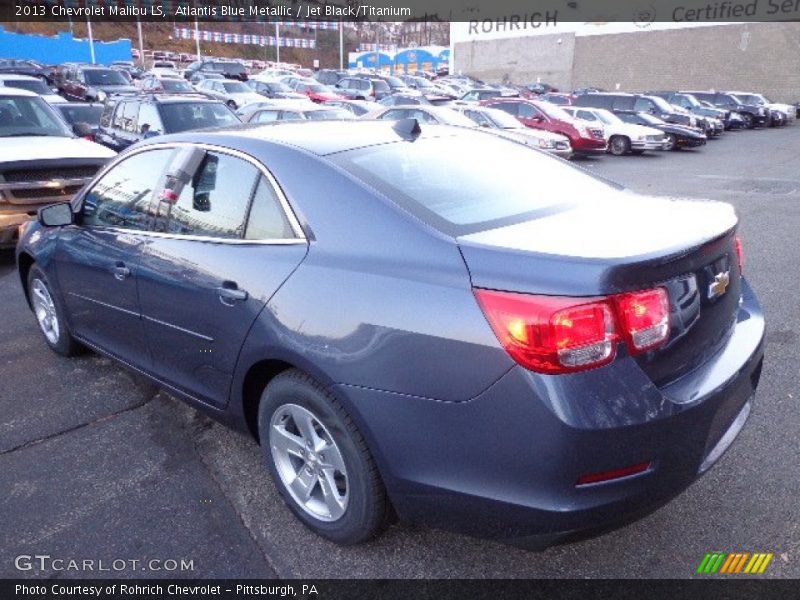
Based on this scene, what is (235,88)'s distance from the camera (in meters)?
24.8

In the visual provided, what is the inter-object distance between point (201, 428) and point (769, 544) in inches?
111

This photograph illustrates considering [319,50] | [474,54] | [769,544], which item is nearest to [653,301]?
[769,544]

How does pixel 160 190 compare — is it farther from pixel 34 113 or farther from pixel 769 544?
pixel 34 113

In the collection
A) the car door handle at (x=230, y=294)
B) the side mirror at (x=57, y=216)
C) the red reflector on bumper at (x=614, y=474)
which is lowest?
the red reflector on bumper at (x=614, y=474)

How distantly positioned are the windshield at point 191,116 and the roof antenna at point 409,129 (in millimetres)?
7561

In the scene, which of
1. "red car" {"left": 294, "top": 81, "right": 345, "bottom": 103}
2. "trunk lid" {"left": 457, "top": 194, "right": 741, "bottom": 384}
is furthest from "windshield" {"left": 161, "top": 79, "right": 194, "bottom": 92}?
"trunk lid" {"left": 457, "top": 194, "right": 741, "bottom": 384}

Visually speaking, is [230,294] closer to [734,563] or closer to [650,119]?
[734,563]

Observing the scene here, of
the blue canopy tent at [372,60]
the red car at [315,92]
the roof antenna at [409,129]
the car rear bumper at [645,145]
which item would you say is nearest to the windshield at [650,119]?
the car rear bumper at [645,145]

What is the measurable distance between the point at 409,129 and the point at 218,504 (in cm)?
203

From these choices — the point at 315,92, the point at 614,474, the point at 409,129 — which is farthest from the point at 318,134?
the point at 315,92

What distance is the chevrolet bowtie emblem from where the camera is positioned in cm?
233

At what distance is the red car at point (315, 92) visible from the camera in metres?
26.0

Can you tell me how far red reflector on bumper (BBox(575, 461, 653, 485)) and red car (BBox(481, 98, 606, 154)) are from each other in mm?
16609

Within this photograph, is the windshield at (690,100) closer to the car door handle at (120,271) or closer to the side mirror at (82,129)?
the side mirror at (82,129)
